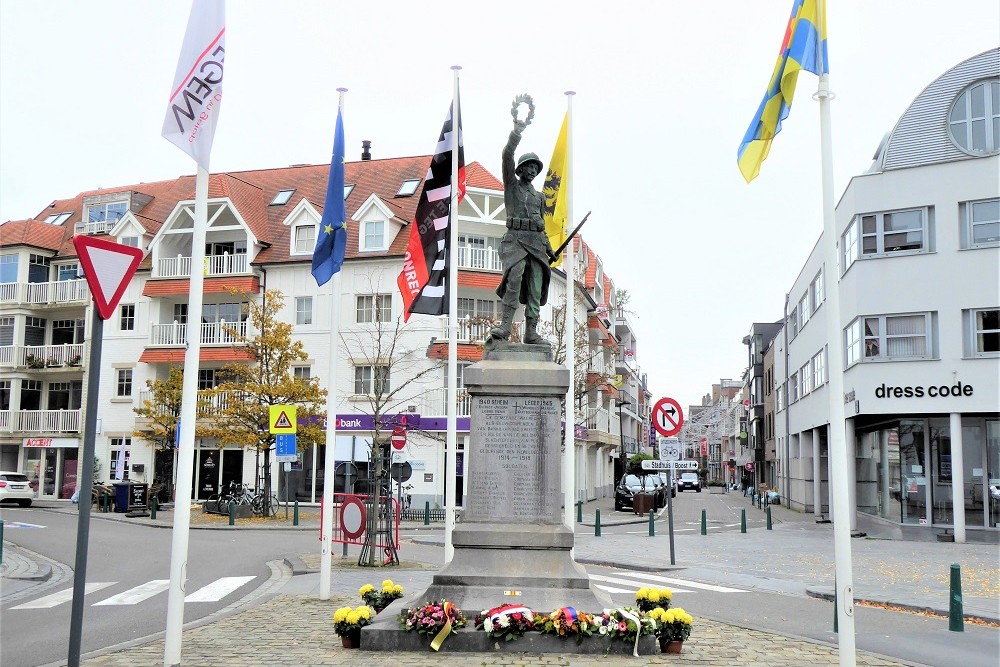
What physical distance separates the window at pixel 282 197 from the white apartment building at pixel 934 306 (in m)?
28.3

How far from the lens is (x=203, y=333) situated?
1670 inches

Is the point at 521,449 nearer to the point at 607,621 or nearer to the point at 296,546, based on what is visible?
the point at 607,621

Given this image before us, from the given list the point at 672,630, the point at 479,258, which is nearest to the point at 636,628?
the point at 672,630

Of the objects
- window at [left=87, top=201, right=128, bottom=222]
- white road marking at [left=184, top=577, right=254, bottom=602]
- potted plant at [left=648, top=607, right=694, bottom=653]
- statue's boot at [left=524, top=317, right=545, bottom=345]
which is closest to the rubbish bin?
window at [left=87, top=201, right=128, bottom=222]

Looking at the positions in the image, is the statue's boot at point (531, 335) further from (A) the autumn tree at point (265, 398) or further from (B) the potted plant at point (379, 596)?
(A) the autumn tree at point (265, 398)

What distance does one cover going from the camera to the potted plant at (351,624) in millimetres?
9312

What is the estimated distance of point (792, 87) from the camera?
9570 mm

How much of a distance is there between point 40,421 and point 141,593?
35.7 meters

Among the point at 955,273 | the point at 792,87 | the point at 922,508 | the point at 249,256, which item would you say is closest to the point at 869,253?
the point at 955,273

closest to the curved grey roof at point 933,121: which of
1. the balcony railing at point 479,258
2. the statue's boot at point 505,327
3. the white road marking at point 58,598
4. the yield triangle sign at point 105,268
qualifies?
the balcony railing at point 479,258

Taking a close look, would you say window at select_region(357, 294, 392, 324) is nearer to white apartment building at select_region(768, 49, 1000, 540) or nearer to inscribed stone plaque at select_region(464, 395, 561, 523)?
white apartment building at select_region(768, 49, 1000, 540)

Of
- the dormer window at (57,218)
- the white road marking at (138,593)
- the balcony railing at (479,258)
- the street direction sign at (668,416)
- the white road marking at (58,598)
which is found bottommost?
the white road marking at (58,598)

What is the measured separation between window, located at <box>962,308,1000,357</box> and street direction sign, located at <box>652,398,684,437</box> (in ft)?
40.8

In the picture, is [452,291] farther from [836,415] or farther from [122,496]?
[122,496]
